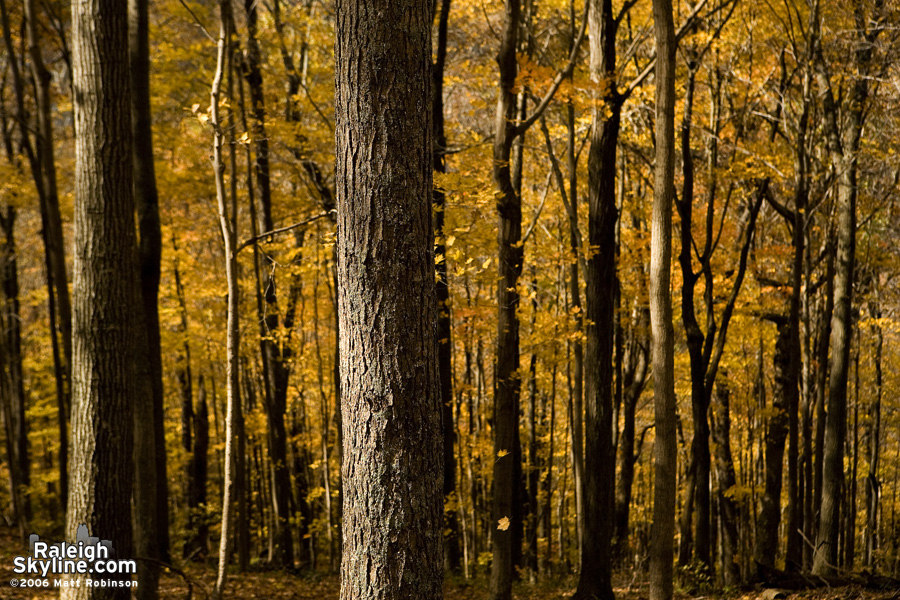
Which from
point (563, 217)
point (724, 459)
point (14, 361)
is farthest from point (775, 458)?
point (14, 361)

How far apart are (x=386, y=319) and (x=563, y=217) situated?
12696 mm

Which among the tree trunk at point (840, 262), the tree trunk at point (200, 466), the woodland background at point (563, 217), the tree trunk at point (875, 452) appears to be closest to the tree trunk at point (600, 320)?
the woodland background at point (563, 217)

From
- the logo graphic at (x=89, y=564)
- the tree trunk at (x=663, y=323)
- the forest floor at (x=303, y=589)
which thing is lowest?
the forest floor at (x=303, y=589)

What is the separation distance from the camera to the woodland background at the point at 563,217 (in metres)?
8.70

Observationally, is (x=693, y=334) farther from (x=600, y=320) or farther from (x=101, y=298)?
(x=101, y=298)

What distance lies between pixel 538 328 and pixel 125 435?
22.0 feet

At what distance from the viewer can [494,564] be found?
6.82 meters

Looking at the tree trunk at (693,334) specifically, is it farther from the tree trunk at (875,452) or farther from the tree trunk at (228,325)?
the tree trunk at (875,452)

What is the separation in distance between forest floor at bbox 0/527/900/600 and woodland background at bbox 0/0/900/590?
648 millimetres

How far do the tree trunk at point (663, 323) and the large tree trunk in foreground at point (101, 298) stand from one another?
407cm

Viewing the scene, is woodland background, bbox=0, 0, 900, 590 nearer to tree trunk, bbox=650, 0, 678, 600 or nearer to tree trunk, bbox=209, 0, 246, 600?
tree trunk, bbox=209, 0, 246, 600

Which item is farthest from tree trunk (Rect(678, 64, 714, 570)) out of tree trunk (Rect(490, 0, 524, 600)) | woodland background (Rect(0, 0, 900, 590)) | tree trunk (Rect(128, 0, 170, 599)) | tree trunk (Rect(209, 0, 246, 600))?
tree trunk (Rect(128, 0, 170, 599))

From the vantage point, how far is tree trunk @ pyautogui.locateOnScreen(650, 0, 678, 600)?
5.28 m

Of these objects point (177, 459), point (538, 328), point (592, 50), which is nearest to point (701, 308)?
point (538, 328)
